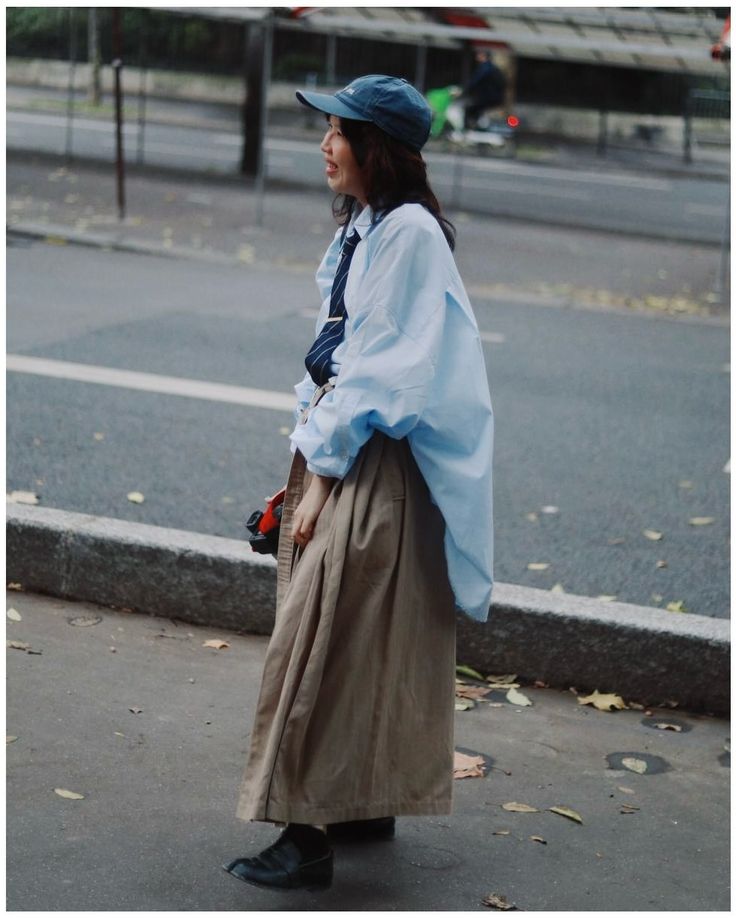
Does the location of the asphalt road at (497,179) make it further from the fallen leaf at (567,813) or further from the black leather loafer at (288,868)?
the black leather loafer at (288,868)

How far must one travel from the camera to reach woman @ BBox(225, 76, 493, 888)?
281 cm

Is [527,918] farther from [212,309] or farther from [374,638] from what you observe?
[212,309]

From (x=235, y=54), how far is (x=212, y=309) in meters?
15.0

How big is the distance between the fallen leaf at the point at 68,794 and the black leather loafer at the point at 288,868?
519 mm

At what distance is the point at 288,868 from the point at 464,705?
4.21ft

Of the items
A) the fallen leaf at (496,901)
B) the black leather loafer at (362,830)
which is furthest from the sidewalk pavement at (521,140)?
the fallen leaf at (496,901)

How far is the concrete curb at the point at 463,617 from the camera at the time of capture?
430 centimetres

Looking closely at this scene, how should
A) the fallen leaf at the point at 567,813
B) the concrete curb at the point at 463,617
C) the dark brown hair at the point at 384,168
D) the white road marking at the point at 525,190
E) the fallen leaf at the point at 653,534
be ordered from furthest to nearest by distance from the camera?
1. the white road marking at the point at 525,190
2. the fallen leaf at the point at 653,534
3. the concrete curb at the point at 463,617
4. the fallen leaf at the point at 567,813
5. the dark brown hair at the point at 384,168

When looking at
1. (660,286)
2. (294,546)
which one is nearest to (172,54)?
(660,286)

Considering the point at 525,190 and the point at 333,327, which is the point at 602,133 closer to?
the point at 525,190

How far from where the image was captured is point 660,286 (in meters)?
13.0

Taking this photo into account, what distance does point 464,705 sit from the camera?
13.9ft

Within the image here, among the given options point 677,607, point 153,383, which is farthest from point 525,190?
point 677,607

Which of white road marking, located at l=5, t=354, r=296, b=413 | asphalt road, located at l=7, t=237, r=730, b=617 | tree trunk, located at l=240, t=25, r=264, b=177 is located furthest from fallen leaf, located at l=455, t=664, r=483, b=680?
tree trunk, located at l=240, t=25, r=264, b=177
